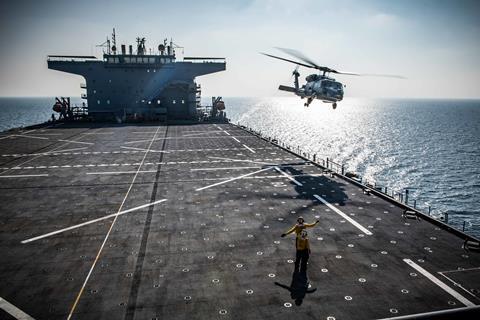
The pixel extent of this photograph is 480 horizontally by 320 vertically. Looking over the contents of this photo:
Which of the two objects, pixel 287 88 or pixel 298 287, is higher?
pixel 287 88

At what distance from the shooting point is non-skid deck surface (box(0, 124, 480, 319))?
10.9 meters

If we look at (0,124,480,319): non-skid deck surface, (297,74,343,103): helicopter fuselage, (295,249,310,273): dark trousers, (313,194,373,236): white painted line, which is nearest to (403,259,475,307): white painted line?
(0,124,480,319): non-skid deck surface

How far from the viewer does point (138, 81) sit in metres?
66.9

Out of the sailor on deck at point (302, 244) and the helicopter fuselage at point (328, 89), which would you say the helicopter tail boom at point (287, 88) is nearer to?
the helicopter fuselage at point (328, 89)

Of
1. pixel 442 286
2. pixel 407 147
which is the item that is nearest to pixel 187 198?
pixel 442 286

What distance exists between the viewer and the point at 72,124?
66000 millimetres

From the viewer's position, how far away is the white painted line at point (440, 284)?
35.6 feet

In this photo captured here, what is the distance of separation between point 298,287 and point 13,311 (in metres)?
9.32

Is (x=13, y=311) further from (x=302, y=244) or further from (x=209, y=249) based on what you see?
(x=302, y=244)

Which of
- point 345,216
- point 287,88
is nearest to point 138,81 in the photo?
point 287,88

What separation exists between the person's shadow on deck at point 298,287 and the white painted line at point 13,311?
8193mm

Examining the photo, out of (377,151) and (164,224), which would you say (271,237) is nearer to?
(164,224)

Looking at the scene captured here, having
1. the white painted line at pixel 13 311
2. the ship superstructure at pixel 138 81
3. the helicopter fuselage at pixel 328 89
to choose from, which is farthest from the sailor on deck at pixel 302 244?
the ship superstructure at pixel 138 81

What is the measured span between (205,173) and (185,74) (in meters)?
44.4
